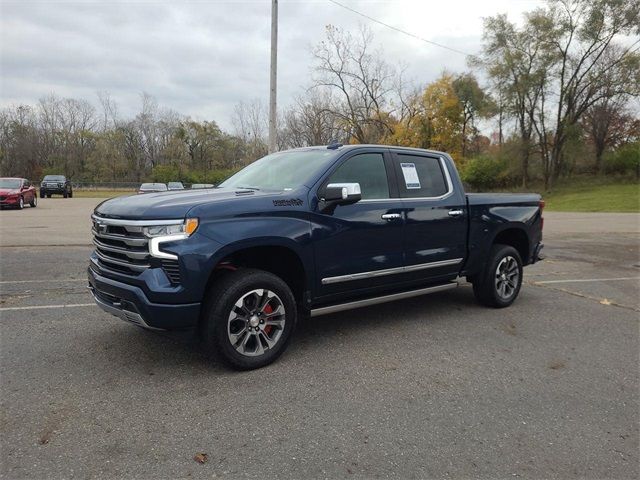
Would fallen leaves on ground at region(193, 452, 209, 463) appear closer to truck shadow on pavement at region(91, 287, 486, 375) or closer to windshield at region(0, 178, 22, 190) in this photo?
truck shadow on pavement at region(91, 287, 486, 375)

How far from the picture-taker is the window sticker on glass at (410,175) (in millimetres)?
5184

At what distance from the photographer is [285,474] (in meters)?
2.64

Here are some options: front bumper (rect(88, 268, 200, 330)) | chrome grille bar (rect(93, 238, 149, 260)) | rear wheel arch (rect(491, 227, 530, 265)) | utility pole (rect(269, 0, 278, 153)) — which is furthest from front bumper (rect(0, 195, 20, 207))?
rear wheel arch (rect(491, 227, 530, 265))

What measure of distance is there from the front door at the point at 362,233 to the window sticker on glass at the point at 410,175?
0.68 feet

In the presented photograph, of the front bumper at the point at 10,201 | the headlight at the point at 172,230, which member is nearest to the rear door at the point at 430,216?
the headlight at the point at 172,230

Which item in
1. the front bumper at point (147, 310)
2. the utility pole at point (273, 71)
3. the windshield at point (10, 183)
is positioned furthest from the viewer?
the windshield at point (10, 183)

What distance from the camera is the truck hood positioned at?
3.64 meters

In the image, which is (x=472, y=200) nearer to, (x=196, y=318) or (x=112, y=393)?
(x=196, y=318)

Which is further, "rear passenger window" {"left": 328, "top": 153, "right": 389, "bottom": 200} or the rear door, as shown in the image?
the rear door

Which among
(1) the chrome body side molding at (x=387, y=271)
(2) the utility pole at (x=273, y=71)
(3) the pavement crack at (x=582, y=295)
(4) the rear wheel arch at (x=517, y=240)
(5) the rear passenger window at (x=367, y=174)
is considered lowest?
(3) the pavement crack at (x=582, y=295)

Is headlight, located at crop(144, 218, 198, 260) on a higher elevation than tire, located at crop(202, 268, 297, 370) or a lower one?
higher

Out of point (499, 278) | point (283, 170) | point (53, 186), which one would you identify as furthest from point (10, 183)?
point (499, 278)

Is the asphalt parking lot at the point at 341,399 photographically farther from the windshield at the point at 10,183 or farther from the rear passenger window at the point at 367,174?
the windshield at the point at 10,183

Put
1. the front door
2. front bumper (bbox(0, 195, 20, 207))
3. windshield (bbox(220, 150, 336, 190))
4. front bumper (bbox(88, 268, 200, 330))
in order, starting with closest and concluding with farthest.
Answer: front bumper (bbox(88, 268, 200, 330)) → the front door → windshield (bbox(220, 150, 336, 190)) → front bumper (bbox(0, 195, 20, 207))
